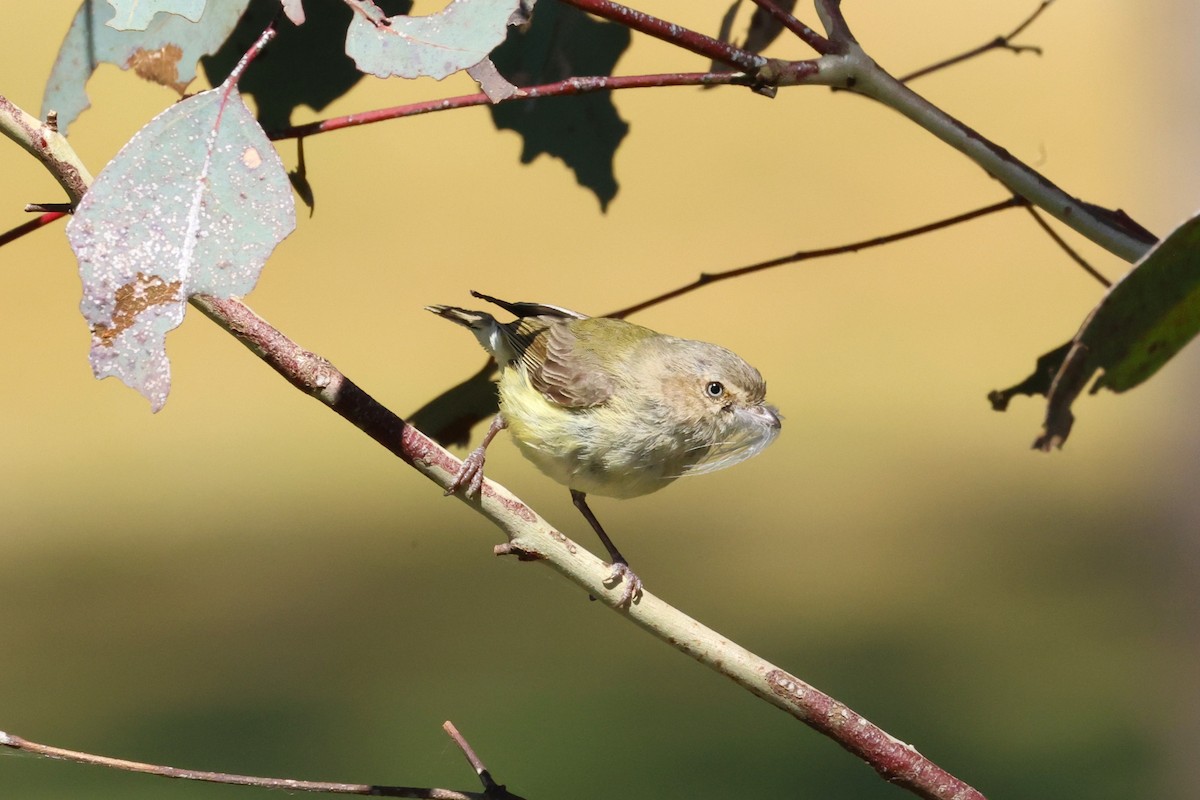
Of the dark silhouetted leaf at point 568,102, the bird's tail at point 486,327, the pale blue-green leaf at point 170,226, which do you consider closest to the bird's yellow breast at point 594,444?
the bird's tail at point 486,327

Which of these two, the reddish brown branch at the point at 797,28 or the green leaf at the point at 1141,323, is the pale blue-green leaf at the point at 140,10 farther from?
the green leaf at the point at 1141,323

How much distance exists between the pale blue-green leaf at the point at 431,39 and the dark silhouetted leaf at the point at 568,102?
0.50 metres

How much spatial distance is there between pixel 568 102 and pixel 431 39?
57 centimetres

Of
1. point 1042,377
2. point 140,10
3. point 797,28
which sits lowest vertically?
point 1042,377

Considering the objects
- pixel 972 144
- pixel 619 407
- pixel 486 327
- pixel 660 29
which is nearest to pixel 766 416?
pixel 619 407

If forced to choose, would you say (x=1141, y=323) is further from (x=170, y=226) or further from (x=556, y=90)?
(x=170, y=226)

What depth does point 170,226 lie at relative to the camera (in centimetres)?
87

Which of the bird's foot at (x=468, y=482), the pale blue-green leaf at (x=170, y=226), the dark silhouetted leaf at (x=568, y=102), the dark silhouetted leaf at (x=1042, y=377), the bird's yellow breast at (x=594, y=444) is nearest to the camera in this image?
the pale blue-green leaf at (x=170, y=226)

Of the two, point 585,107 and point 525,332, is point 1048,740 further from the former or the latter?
point 585,107

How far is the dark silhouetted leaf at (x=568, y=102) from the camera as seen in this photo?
1417mm

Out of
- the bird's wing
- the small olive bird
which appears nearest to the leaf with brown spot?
the small olive bird

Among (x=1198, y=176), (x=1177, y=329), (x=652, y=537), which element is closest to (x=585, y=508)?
(x=1177, y=329)

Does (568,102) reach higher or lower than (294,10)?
higher

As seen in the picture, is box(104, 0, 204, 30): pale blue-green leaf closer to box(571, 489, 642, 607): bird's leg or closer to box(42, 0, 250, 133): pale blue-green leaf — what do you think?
box(42, 0, 250, 133): pale blue-green leaf
